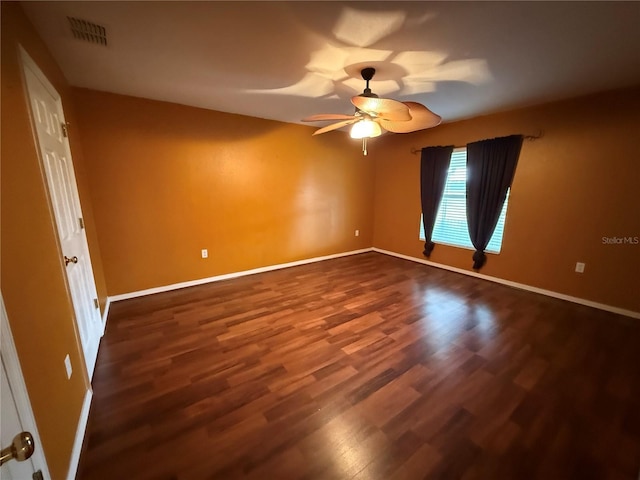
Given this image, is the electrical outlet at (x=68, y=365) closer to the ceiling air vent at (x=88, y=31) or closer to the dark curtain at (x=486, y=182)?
the ceiling air vent at (x=88, y=31)

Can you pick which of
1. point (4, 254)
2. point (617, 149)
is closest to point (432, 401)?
point (4, 254)

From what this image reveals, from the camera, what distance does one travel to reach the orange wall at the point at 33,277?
1.01 metres

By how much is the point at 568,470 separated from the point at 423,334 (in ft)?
3.99

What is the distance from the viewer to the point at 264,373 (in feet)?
6.44

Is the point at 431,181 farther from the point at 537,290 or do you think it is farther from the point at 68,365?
the point at 68,365

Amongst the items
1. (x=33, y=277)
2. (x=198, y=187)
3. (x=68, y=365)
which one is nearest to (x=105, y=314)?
(x=68, y=365)

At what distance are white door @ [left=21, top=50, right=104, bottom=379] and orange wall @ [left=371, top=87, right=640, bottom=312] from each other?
447 cm

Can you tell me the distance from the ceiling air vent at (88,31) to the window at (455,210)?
4153 millimetres

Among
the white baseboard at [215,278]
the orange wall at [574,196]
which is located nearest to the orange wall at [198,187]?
the white baseboard at [215,278]

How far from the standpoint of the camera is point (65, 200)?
1.94m

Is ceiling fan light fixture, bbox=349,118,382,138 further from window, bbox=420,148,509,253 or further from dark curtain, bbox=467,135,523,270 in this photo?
window, bbox=420,148,509,253

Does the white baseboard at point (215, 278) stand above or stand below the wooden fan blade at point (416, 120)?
below

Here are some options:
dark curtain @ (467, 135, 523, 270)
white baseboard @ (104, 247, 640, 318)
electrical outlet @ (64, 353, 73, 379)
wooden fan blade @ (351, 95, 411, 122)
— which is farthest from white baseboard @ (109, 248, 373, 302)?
wooden fan blade @ (351, 95, 411, 122)

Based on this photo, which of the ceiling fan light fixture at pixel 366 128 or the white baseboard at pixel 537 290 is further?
the white baseboard at pixel 537 290
